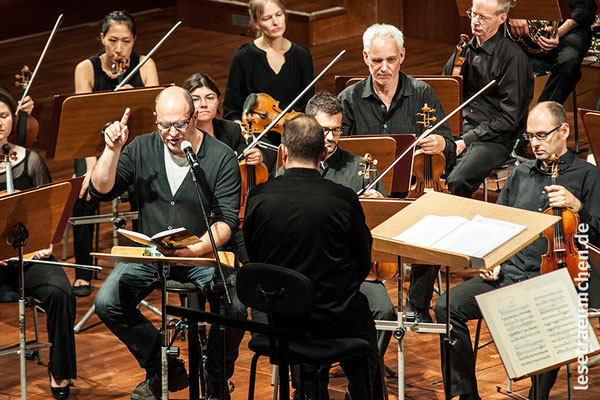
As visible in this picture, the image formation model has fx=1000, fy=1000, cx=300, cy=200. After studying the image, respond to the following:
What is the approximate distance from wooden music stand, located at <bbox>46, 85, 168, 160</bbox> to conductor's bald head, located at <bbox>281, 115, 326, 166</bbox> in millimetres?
1302

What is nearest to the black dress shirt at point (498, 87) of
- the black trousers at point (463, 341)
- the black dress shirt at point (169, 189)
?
the black trousers at point (463, 341)

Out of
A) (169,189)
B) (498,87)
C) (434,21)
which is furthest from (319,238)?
(434,21)

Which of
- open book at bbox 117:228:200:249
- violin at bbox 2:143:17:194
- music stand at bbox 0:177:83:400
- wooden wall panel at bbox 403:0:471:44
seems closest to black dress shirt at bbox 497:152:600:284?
open book at bbox 117:228:200:249

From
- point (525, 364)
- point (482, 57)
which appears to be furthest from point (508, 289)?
point (482, 57)

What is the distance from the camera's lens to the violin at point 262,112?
4848 mm

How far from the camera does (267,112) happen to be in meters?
4.96

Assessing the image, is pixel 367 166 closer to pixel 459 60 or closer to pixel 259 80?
pixel 459 60

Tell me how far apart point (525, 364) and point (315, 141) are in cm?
95

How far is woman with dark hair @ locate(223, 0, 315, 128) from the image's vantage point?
5226mm

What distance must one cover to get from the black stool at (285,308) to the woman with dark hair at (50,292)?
117 cm

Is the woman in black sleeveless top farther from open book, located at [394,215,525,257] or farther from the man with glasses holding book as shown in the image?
open book, located at [394,215,525,257]

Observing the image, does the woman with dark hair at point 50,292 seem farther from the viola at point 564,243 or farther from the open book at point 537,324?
the viola at point 564,243

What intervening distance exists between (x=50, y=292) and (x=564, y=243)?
6.62 feet

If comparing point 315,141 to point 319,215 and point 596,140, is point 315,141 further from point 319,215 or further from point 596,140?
point 596,140
